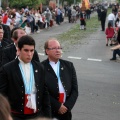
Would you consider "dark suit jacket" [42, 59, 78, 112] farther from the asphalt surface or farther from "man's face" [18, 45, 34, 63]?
the asphalt surface


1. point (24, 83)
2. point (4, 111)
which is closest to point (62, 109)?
point (24, 83)

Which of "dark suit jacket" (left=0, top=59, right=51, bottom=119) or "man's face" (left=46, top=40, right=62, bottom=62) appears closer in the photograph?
"dark suit jacket" (left=0, top=59, right=51, bottom=119)

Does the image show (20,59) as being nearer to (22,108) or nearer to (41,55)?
(22,108)

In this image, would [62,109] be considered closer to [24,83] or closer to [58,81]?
[58,81]

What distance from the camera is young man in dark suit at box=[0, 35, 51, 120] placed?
A: 17.3 feet

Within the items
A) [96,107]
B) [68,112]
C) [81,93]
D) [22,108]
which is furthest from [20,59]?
[81,93]

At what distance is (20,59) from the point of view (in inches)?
212

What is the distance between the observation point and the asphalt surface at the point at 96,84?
9.38 meters

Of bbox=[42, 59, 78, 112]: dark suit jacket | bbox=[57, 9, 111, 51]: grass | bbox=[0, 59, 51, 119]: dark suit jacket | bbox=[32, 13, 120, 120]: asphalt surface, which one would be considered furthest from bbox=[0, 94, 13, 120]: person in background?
bbox=[57, 9, 111, 51]: grass

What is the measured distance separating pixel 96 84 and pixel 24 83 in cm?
745

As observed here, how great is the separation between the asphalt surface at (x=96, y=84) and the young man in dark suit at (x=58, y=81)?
294 centimetres

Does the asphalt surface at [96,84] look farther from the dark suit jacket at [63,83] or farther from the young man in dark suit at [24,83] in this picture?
the young man in dark suit at [24,83]

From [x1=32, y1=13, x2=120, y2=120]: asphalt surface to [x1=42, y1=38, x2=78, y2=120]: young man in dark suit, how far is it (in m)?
2.94

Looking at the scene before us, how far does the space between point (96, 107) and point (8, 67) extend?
4878 millimetres
